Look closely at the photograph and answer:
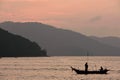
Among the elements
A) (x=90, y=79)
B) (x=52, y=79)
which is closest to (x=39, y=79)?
(x=52, y=79)

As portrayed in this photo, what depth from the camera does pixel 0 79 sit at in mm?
110062

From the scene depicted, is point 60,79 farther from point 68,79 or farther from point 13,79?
point 13,79

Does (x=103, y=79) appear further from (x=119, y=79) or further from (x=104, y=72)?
(x=104, y=72)

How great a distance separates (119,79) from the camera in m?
116

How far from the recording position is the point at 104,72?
130 meters

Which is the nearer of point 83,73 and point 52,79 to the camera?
point 52,79

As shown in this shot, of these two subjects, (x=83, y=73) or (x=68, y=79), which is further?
(x=83, y=73)

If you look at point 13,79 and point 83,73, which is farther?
point 83,73

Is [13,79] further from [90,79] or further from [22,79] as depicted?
[90,79]

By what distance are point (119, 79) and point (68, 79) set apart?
11618 millimetres

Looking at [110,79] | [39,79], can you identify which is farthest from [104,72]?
[39,79]

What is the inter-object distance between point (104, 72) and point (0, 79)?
3118 centimetres

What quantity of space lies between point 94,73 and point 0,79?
90.4 feet

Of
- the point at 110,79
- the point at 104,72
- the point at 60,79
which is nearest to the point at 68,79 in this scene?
the point at 60,79
